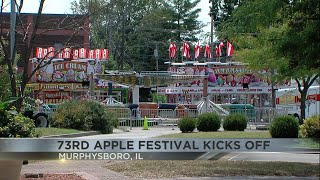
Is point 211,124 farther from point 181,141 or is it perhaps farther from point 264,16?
point 181,141

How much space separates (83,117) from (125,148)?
20356 mm

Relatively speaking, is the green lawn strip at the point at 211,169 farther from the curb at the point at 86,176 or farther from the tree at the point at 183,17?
the tree at the point at 183,17

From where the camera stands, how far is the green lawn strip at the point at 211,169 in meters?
11.5

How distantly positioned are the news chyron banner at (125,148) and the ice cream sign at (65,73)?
154 ft

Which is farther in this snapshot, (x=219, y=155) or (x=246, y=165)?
(x=246, y=165)

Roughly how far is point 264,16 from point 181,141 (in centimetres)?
501

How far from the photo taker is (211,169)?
12.0m

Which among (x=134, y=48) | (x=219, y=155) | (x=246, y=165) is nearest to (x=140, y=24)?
(x=134, y=48)

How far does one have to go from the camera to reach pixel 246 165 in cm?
1247

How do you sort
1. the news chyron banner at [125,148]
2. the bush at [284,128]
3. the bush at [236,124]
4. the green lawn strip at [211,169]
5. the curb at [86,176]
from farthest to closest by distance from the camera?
the bush at [236,124], the bush at [284,128], the green lawn strip at [211,169], the curb at [86,176], the news chyron banner at [125,148]

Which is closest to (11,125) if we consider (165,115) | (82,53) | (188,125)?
(188,125)

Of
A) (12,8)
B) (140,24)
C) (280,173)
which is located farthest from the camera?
(140,24)

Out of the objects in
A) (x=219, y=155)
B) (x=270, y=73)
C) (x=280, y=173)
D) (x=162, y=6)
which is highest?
(x=162, y=6)

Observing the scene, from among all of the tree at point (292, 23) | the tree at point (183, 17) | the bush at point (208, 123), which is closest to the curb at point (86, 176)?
the tree at point (292, 23)
